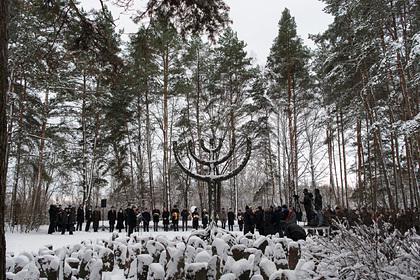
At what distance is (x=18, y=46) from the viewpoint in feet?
51.2

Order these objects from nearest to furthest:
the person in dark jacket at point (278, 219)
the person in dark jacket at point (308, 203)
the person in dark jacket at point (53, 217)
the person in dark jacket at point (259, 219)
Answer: the person in dark jacket at point (308, 203) < the person in dark jacket at point (278, 219) < the person in dark jacket at point (259, 219) < the person in dark jacket at point (53, 217)

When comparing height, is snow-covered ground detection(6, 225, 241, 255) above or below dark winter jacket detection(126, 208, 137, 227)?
below

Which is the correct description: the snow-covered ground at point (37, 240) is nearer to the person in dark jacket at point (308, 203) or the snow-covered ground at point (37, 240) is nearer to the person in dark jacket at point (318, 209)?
the person in dark jacket at point (308, 203)

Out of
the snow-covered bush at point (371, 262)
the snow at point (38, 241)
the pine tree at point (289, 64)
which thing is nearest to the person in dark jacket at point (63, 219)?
the snow at point (38, 241)

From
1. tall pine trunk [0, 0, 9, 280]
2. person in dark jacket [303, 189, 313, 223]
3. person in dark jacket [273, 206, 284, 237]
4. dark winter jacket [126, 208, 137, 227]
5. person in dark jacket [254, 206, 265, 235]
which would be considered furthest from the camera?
dark winter jacket [126, 208, 137, 227]

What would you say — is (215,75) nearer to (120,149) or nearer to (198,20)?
(120,149)

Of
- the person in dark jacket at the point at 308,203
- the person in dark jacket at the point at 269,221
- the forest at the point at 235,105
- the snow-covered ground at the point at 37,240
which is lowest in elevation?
the snow-covered ground at the point at 37,240

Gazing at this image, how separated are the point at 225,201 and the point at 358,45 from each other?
208 feet

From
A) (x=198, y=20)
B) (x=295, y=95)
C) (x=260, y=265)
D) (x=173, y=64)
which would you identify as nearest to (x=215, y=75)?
(x=173, y=64)

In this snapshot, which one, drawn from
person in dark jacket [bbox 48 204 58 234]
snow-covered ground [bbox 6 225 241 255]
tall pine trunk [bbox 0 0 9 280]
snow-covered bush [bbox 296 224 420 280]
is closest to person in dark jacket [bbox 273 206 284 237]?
snow-covered ground [bbox 6 225 241 255]

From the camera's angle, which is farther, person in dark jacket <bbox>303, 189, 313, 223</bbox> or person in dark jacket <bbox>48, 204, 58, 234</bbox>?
person in dark jacket <bbox>48, 204, 58, 234</bbox>

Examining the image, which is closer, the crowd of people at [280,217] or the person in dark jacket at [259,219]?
the crowd of people at [280,217]

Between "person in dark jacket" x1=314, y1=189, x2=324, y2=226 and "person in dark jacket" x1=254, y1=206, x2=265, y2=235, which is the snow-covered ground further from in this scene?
"person in dark jacket" x1=314, y1=189, x2=324, y2=226

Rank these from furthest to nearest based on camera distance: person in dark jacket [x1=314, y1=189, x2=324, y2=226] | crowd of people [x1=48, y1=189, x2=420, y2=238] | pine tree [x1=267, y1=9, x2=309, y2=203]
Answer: pine tree [x1=267, y1=9, x2=309, y2=203], person in dark jacket [x1=314, y1=189, x2=324, y2=226], crowd of people [x1=48, y1=189, x2=420, y2=238]
